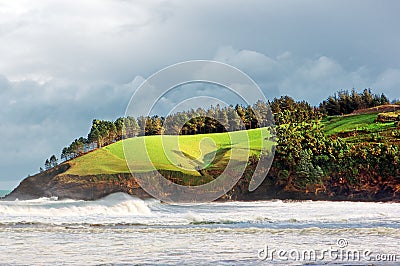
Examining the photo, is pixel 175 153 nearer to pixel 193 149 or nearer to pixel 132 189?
pixel 193 149

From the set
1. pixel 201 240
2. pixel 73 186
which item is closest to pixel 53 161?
pixel 73 186

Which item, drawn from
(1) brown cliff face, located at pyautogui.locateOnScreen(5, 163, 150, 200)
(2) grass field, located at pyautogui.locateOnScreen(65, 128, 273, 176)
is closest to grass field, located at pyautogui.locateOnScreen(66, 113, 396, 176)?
(2) grass field, located at pyautogui.locateOnScreen(65, 128, 273, 176)

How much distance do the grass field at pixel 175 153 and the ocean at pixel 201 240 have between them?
21.7 metres

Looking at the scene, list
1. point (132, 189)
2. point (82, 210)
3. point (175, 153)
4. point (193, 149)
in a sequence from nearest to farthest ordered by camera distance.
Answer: point (82, 210) < point (132, 189) < point (193, 149) < point (175, 153)

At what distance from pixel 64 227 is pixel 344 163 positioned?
85.0 feet

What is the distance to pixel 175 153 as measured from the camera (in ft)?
152

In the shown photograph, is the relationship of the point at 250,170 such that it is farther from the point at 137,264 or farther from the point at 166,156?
the point at 137,264

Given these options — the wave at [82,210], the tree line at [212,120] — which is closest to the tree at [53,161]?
the tree line at [212,120]

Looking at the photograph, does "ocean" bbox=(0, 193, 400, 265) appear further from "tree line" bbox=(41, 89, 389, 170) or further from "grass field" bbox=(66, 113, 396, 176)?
"tree line" bbox=(41, 89, 389, 170)

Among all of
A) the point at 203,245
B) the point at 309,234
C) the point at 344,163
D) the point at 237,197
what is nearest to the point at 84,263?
the point at 203,245

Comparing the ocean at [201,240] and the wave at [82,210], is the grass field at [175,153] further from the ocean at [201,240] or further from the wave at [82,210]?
the ocean at [201,240]

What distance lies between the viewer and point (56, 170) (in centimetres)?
4959

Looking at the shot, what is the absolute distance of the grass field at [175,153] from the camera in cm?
4238

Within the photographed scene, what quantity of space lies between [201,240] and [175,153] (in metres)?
33.5
